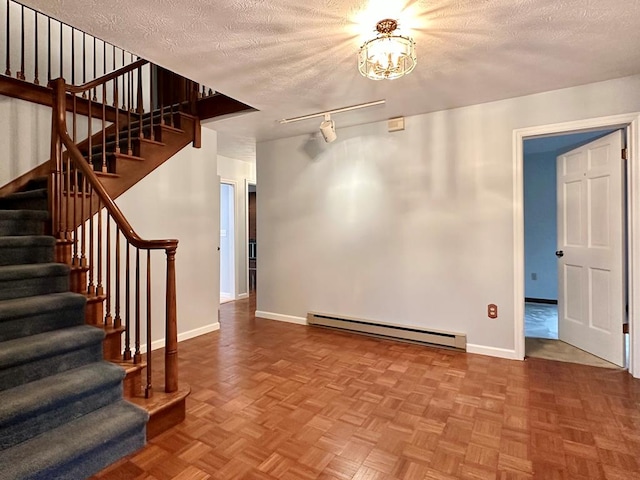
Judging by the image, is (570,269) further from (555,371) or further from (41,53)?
(41,53)

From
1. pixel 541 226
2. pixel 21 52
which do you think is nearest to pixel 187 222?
pixel 21 52

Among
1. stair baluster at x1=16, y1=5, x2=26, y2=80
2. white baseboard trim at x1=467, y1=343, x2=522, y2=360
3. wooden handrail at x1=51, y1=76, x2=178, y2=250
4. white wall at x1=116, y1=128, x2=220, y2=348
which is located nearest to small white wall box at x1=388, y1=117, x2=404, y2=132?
white wall at x1=116, y1=128, x2=220, y2=348

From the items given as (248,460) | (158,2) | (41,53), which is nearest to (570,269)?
(248,460)

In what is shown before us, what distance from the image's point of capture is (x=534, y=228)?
5.56 m

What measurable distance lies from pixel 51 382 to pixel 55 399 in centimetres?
14

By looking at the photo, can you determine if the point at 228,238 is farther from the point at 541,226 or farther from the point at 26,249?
the point at 541,226

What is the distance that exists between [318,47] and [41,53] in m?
3.09

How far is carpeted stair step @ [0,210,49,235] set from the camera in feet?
7.82

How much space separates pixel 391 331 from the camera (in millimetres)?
3520

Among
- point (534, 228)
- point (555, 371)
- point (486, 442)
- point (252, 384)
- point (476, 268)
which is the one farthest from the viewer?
point (534, 228)

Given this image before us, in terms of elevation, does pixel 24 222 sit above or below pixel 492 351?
above

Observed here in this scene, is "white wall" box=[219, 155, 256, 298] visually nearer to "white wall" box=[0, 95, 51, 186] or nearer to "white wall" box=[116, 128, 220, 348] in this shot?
"white wall" box=[116, 128, 220, 348]

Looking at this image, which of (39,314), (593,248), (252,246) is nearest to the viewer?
(39,314)

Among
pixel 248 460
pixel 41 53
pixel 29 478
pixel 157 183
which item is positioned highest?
pixel 41 53
